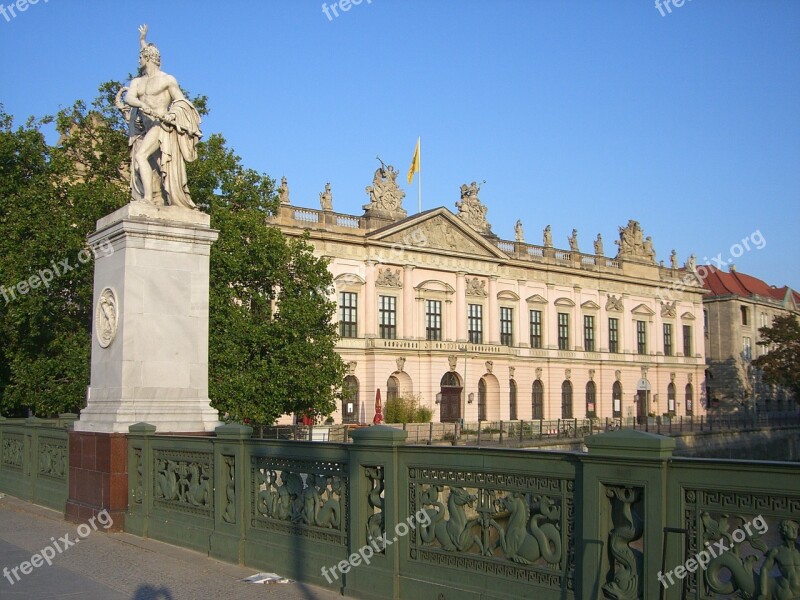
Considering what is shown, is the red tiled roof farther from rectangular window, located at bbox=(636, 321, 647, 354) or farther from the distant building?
rectangular window, located at bbox=(636, 321, 647, 354)

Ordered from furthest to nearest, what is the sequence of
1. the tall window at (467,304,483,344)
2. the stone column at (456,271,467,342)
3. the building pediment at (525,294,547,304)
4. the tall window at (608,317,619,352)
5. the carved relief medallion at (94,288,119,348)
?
the tall window at (608,317,619,352)
the building pediment at (525,294,547,304)
the tall window at (467,304,483,344)
the stone column at (456,271,467,342)
the carved relief medallion at (94,288,119,348)

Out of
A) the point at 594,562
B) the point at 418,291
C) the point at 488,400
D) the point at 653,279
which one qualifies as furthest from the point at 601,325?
the point at 594,562

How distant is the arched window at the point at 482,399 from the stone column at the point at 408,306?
7.07 metres

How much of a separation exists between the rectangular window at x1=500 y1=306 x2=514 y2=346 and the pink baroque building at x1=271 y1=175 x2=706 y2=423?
0.10 m

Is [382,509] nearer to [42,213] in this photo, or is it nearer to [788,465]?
[788,465]

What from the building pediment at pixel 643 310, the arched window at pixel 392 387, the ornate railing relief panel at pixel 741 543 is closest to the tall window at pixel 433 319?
the arched window at pixel 392 387

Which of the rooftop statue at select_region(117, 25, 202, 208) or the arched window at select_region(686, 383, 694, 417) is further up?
the rooftop statue at select_region(117, 25, 202, 208)

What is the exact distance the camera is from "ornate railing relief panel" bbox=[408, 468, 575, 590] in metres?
6.97

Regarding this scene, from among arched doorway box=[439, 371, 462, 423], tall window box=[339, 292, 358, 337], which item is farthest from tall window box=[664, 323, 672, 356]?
tall window box=[339, 292, 358, 337]

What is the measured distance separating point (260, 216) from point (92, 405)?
811 inches

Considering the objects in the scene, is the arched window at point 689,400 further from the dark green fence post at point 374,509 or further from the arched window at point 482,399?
the dark green fence post at point 374,509

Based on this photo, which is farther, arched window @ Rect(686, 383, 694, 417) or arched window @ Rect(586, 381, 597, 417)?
arched window @ Rect(686, 383, 694, 417)

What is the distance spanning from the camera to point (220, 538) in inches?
426

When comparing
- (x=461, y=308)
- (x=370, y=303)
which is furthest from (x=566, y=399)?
(x=370, y=303)
